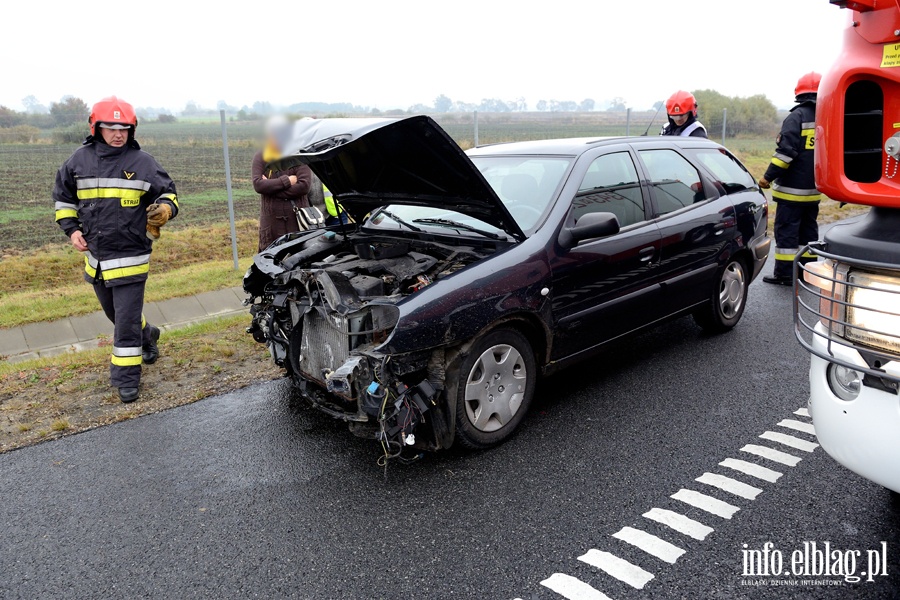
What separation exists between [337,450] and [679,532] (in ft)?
6.28

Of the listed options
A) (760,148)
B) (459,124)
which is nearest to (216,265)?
(459,124)

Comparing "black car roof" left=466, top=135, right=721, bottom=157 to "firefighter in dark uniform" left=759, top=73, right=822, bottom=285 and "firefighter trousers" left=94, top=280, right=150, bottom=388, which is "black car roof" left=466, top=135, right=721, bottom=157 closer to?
"firefighter in dark uniform" left=759, top=73, right=822, bottom=285

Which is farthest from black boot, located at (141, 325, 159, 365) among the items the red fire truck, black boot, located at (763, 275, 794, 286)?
black boot, located at (763, 275, 794, 286)

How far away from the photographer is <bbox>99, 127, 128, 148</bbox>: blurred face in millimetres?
4797

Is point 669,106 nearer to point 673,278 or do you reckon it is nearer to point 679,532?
point 673,278

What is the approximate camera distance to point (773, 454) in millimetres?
3639

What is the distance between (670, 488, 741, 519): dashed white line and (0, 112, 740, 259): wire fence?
15.2ft

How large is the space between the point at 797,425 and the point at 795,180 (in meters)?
4.18

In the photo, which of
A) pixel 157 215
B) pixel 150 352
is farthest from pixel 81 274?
pixel 157 215

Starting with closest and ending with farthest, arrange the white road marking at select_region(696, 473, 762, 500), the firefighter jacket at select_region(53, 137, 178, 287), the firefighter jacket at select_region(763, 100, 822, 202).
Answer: the white road marking at select_region(696, 473, 762, 500), the firefighter jacket at select_region(53, 137, 178, 287), the firefighter jacket at select_region(763, 100, 822, 202)

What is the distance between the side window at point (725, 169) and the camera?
5500 mm

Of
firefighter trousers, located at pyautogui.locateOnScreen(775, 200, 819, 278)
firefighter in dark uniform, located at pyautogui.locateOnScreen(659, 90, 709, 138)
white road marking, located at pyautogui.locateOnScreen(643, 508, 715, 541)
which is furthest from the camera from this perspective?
firefighter in dark uniform, located at pyautogui.locateOnScreen(659, 90, 709, 138)

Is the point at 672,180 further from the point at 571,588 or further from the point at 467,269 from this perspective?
the point at 571,588

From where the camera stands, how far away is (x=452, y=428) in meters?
3.58
